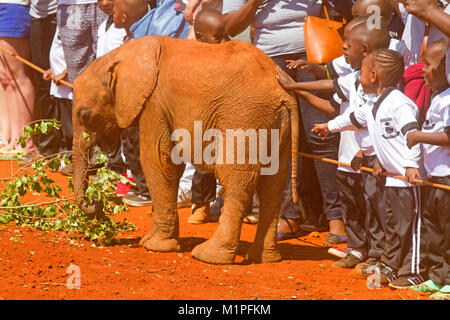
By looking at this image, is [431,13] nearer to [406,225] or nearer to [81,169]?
[406,225]

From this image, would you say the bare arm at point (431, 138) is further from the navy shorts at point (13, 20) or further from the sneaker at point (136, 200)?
the navy shorts at point (13, 20)

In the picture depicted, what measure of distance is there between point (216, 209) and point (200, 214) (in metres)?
0.29

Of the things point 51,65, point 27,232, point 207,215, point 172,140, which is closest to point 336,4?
point 172,140

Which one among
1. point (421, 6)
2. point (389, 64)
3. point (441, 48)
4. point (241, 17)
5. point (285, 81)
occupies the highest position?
point (241, 17)

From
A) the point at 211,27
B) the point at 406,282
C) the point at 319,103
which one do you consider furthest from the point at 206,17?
the point at 406,282

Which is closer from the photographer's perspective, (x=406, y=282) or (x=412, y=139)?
(x=412, y=139)

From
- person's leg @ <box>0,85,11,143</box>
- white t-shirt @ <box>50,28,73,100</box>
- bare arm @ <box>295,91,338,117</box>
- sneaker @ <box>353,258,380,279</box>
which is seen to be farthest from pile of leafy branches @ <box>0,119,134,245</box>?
person's leg @ <box>0,85,11,143</box>

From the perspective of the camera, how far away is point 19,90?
38.1ft

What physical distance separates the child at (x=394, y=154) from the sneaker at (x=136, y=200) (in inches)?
156

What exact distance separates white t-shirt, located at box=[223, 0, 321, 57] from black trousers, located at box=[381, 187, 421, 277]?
7.45 feet

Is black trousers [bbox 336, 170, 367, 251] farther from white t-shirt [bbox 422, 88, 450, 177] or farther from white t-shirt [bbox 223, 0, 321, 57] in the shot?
white t-shirt [bbox 223, 0, 321, 57]

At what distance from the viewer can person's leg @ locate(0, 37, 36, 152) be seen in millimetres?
11500

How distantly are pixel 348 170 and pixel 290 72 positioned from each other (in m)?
1.45

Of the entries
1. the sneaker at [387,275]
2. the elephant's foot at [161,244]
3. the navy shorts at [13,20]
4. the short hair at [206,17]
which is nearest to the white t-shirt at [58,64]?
the navy shorts at [13,20]
